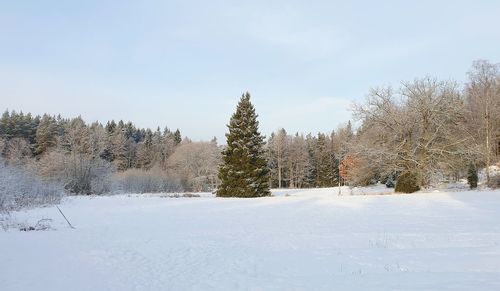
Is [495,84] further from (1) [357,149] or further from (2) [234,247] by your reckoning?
(2) [234,247]

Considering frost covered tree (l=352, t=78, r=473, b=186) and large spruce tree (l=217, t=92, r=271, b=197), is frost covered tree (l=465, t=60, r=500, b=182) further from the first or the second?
large spruce tree (l=217, t=92, r=271, b=197)

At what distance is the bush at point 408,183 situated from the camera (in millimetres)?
32250

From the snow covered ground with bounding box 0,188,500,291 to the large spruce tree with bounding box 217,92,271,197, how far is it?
16852 millimetres

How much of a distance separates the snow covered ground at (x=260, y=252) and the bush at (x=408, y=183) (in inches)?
500

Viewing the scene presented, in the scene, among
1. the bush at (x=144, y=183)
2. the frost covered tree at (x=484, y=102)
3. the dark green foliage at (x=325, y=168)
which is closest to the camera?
the frost covered tree at (x=484, y=102)

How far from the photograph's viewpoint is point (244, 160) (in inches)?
1444

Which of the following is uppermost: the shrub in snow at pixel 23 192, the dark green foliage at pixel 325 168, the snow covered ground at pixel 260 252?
the dark green foliage at pixel 325 168

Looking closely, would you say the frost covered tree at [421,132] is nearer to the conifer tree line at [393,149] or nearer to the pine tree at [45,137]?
→ the conifer tree line at [393,149]

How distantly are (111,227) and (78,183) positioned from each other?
2585 centimetres

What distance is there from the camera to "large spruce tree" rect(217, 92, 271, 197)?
36.4 meters

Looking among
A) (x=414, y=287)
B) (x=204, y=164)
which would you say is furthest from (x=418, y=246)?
(x=204, y=164)

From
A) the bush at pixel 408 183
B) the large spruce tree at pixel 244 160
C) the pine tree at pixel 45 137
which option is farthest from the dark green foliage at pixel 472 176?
the pine tree at pixel 45 137

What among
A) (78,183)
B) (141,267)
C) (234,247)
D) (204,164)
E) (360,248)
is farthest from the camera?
(204,164)

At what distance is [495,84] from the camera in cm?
3994
